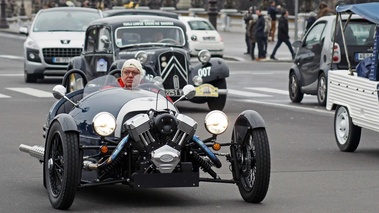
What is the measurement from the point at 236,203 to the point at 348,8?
596 cm

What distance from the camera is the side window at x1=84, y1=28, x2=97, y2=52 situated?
2335 centimetres

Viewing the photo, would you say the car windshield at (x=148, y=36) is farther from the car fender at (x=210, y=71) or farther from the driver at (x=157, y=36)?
the car fender at (x=210, y=71)

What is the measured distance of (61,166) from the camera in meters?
10.3

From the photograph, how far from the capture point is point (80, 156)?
398 inches

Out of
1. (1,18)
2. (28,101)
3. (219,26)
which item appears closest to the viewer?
(28,101)

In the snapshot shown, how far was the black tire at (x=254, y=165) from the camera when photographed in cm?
1018

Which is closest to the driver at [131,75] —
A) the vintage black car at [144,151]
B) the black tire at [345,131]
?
the vintage black car at [144,151]

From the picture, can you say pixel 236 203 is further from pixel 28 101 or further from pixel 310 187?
pixel 28 101

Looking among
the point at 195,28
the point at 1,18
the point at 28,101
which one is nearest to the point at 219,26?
the point at 1,18

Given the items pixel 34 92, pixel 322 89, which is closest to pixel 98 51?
pixel 34 92

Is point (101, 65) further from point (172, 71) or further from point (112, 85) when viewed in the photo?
point (112, 85)

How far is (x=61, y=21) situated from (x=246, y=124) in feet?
66.2

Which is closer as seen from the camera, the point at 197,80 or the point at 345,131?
the point at 345,131

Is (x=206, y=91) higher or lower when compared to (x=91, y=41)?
lower
